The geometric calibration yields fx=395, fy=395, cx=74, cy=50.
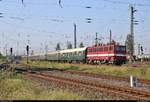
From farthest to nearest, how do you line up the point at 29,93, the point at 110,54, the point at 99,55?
1. the point at 99,55
2. the point at 110,54
3. the point at 29,93

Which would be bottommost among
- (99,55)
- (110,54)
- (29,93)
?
(29,93)

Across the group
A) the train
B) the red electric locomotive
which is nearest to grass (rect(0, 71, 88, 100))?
the red electric locomotive

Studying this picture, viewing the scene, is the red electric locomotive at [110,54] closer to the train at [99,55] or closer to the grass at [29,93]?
the train at [99,55]

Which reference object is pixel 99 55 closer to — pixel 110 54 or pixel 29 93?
pixel 110 54

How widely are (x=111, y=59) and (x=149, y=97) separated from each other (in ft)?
124

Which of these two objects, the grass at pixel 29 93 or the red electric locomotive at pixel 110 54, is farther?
the red electric locomotive at pixel 110 54

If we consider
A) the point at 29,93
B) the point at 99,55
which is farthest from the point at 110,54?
the point at 29,93

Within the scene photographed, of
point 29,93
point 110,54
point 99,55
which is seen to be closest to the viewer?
point 29,93

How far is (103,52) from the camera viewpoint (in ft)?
186

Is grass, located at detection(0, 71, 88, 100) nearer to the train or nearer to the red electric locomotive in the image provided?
the red electric locomotive

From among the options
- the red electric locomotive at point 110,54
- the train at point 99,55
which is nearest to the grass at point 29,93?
the red electric locomotive at point 110,54

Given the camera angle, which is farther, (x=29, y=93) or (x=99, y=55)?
(x=99, y=55)

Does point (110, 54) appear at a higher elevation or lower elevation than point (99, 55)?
higher

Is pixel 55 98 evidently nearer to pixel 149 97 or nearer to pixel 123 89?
pixel 149 97
